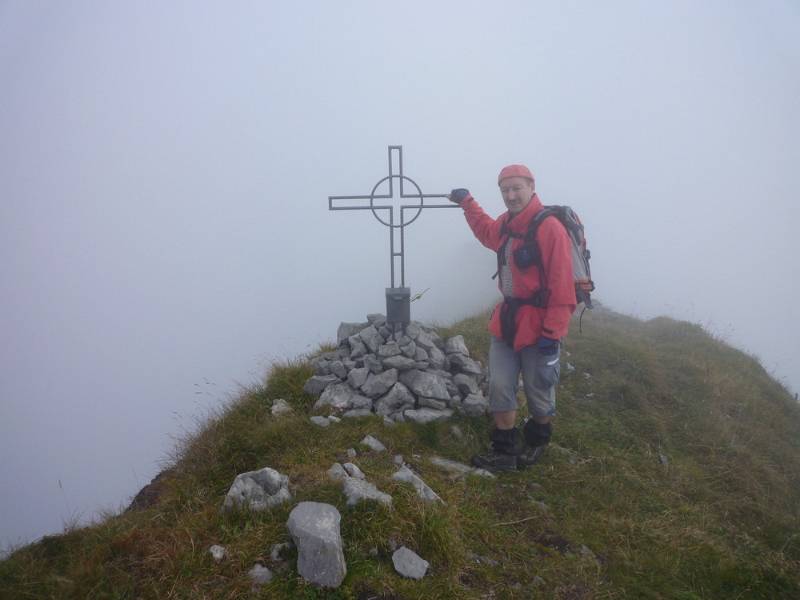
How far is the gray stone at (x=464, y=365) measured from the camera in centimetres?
628

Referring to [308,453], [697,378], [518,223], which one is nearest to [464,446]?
[308,453]

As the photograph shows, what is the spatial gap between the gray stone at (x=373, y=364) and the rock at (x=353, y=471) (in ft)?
6.20

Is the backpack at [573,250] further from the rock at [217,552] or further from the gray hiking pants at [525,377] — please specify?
the rock at [217,552]

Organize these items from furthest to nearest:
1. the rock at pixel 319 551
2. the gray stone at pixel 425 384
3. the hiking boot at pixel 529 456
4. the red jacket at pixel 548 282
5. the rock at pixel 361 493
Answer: the gray stone at pixel 425 384, the hiking boot at pixel 529 456, the red jacket at pixel 548 282, the rock at pixel 361 493, the rock at pixel 319 551

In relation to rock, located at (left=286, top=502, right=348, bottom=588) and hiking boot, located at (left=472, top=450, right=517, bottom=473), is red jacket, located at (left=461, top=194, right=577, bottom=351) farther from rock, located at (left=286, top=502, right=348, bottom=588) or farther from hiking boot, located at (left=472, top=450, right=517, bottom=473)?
rock, located at (left=286, top=502, right=348, bottom=588)

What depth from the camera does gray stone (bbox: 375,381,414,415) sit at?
551 centimetres

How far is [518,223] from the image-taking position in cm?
475

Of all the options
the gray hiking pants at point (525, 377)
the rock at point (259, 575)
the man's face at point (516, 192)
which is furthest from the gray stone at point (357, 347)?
the rock at point (259, 575)

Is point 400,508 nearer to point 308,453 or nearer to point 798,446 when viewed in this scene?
point 308,453

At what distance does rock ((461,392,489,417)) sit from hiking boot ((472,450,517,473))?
68cm

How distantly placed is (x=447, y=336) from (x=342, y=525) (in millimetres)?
4246

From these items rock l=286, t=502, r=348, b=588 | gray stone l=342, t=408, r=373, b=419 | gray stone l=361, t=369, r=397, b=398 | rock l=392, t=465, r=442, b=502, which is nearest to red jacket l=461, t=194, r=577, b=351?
gray stone l=361, t=369, r=397, b=398

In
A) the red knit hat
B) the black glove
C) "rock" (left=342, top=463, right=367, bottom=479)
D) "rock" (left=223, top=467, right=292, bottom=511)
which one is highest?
the red knit hat

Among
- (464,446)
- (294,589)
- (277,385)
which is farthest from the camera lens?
(277,385)
